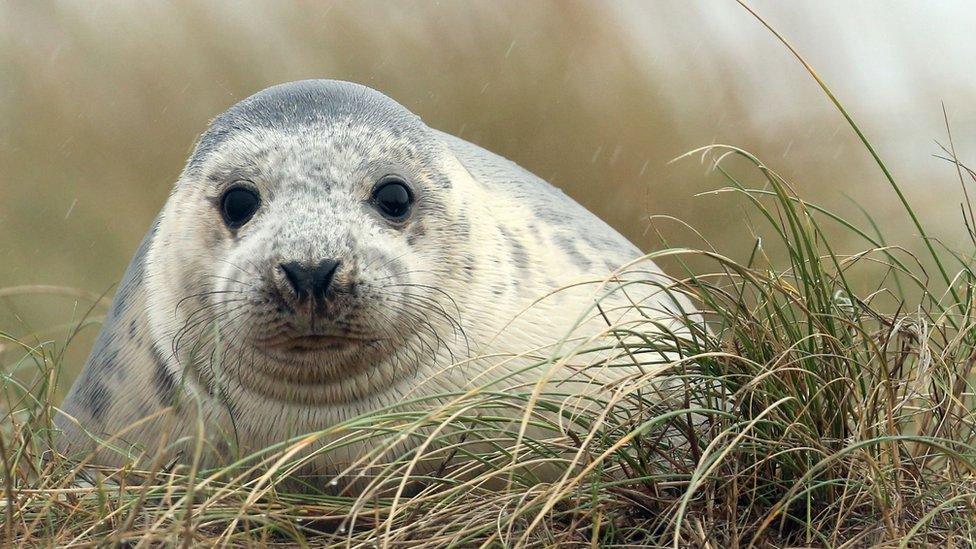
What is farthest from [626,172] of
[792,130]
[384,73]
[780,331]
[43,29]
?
[780,331]

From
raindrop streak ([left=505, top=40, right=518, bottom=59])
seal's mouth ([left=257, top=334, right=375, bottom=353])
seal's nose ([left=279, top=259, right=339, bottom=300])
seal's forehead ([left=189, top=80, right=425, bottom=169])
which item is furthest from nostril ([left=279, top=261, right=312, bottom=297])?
raindrop streak ([left=505, top=40, right=518, bottom=59])

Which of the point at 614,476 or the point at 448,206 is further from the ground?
the point at 448,206

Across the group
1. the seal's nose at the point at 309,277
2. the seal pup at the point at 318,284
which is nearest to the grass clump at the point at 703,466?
the seal pup at the point at 318,284

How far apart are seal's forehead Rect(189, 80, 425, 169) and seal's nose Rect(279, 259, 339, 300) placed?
536 millimetres

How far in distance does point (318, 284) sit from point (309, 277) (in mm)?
26

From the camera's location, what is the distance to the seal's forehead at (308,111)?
3.20m

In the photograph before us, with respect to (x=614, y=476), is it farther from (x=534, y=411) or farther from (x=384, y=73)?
(x=384, y=73)

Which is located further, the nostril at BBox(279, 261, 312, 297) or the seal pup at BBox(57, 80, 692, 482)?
the seal pup at BBox(57, 80, 692, 482)

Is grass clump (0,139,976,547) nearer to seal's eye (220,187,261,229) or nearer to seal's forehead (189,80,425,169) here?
seal's eye (220,187,261,229)

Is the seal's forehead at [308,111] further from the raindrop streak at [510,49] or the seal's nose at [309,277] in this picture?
the raindrop streak at [510,49]

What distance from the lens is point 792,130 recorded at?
7.79 metres

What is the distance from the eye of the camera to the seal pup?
2.88 meters

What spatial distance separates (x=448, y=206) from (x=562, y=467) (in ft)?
2.86

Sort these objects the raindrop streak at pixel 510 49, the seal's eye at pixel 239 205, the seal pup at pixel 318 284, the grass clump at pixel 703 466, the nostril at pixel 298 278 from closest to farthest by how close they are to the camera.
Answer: the grass clump at pixel 703 466
the nostril at pixel 298 278
the seal pup at pixel 318 284
the seal's eye at pixel 239 205
the raindrop streak at pixel 510 49
